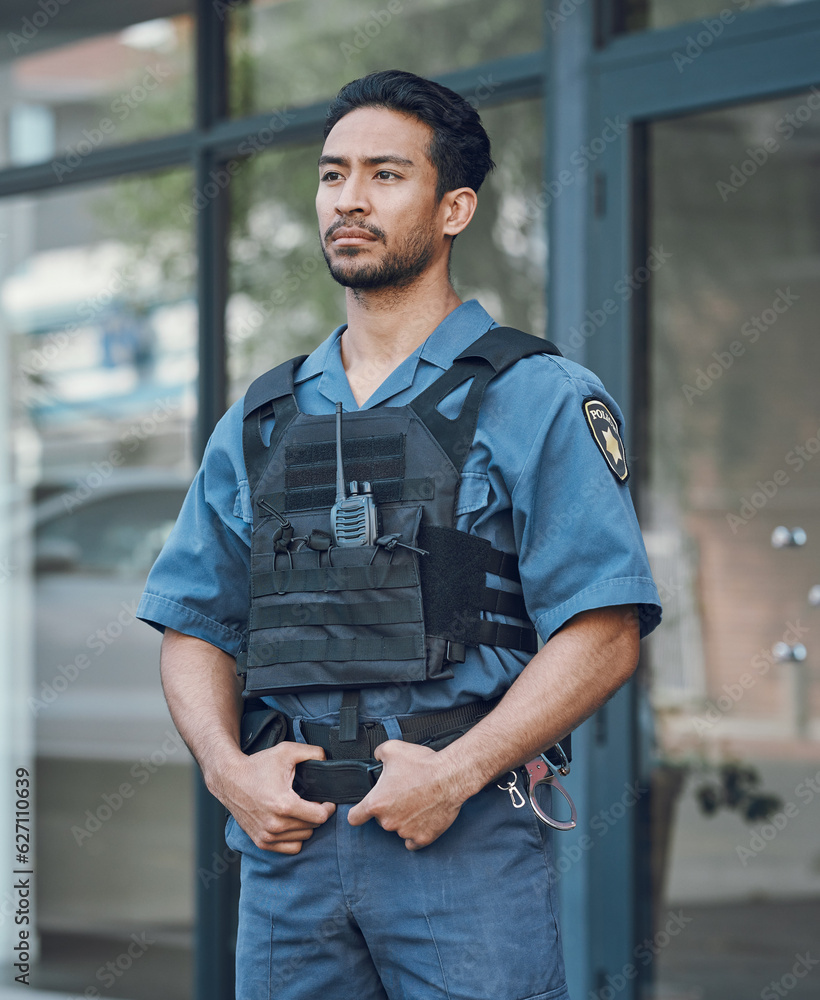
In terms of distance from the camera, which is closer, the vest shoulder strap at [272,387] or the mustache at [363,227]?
the mustache at [363,227]

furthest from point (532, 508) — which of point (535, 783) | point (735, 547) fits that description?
point (735, 547)

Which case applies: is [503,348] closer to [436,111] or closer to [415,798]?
[436,111]

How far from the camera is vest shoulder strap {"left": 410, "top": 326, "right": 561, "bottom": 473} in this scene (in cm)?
166

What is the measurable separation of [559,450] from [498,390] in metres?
0.13

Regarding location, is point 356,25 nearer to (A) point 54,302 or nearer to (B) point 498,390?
(A) point 54,302

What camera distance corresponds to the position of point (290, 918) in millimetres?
1632

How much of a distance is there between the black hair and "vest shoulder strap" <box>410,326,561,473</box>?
9.5 inches

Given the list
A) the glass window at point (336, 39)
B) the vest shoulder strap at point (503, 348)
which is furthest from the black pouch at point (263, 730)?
the glass window at point (336, 39)

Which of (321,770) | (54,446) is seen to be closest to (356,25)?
(54,446)

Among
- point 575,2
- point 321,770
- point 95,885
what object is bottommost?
point 95,885

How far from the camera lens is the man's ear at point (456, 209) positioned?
1788 millimetres

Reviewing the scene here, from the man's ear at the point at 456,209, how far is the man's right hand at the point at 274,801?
0.78 meters

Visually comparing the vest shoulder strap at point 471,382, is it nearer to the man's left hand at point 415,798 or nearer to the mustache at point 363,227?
the mustache at point 363,227

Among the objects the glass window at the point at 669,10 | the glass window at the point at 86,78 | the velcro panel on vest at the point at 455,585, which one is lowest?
the velcro panel on vest at the point at 455,585
